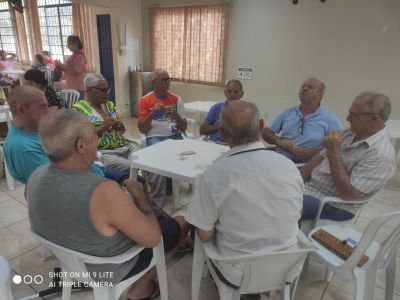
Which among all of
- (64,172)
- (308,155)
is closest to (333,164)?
(308,155)

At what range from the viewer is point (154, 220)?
1.20 m

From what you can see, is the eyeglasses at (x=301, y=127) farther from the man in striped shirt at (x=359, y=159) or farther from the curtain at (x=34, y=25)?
the curtain at (x=34, y=25)

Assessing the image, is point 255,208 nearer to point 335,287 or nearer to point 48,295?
point 335,287

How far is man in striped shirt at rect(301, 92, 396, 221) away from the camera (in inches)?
57.8

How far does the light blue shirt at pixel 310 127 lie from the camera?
2.18 meters

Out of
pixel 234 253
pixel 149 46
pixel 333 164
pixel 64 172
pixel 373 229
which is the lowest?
pixel 234 253

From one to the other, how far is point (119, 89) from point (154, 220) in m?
4.67

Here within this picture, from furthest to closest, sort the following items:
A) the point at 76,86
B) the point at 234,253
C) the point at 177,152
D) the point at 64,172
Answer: the point at 76,86 < the point at 177,152 < the point at 234,253 < the point at 64,172

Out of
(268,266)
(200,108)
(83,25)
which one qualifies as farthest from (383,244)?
(83,25)

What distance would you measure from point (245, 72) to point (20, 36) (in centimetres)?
→ 673

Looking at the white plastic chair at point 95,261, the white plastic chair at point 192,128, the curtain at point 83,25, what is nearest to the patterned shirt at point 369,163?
the white plastic chair at point 95,261

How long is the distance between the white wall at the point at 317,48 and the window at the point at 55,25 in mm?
3304

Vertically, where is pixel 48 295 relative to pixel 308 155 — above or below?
below

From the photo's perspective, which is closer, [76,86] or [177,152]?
[177,152]
